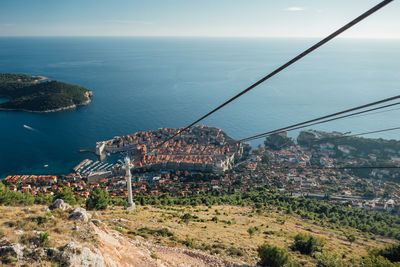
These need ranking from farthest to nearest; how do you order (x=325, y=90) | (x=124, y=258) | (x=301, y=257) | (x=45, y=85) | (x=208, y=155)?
(x=325, y=90)
(x=45, y=85)
(x=208, y=155)
(x=301, y=257)
(x=124, y=258)

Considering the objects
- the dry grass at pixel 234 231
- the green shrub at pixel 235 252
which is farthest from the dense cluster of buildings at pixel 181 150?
the green shrub at pixel 235 252

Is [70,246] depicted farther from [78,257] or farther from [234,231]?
[234,231]

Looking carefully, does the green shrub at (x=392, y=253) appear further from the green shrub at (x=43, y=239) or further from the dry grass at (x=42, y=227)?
the green shrub at (x=43, y=239)

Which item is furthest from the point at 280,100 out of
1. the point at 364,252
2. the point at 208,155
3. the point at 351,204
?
the point at 364,252

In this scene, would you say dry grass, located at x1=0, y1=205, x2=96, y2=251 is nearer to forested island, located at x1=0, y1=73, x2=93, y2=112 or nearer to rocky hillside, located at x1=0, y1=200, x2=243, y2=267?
rocky hillside, located at x1=0, y1=200, x2=243, y2=267

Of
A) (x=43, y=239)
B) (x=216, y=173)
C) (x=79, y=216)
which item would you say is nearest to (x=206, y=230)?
(x=79, y=216)

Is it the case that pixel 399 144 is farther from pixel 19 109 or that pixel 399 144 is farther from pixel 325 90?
pixel 19 109
